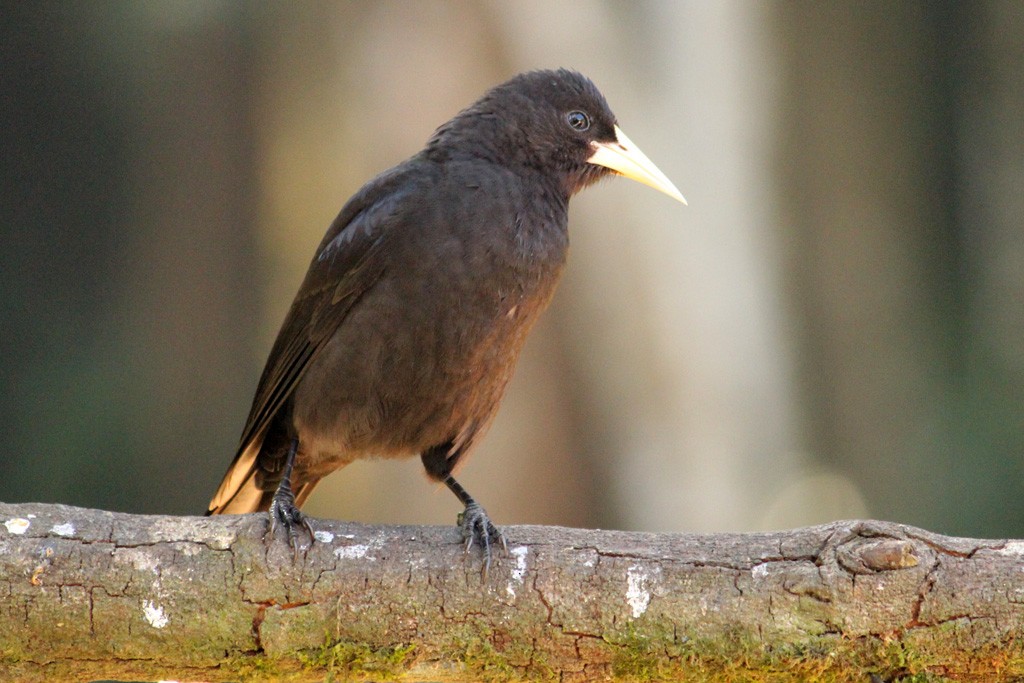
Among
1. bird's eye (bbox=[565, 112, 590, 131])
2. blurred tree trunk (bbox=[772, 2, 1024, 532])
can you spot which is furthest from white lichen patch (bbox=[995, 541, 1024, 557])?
blurred tree trunk (bbox=[772, 2, 1024, 532])

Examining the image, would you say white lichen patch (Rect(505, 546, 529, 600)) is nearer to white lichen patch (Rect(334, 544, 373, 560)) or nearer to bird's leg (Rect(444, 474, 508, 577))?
bird's leg (Rect(444, 474, 508, 577))

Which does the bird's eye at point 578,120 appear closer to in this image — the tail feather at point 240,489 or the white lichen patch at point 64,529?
the tail feather at point 240,489

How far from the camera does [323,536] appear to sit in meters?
2.85

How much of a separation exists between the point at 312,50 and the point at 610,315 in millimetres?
2410

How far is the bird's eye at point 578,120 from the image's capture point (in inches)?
157

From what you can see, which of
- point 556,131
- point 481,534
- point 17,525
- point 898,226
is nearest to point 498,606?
point 481,534

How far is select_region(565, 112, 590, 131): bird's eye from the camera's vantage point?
13.1ft

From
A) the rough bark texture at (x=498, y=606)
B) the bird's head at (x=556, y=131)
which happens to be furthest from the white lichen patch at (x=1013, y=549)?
the bird's head at (x=556, y=131)

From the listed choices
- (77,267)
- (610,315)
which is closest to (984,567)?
(610,315)

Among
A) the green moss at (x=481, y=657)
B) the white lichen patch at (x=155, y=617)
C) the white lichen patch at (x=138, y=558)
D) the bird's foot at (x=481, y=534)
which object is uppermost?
the bird's foot at (x=481, y=534)

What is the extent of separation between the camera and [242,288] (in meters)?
7.11

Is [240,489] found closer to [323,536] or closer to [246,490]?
[246,490]

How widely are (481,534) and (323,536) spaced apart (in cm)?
39

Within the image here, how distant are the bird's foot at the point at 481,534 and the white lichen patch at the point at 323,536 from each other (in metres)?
0.33
